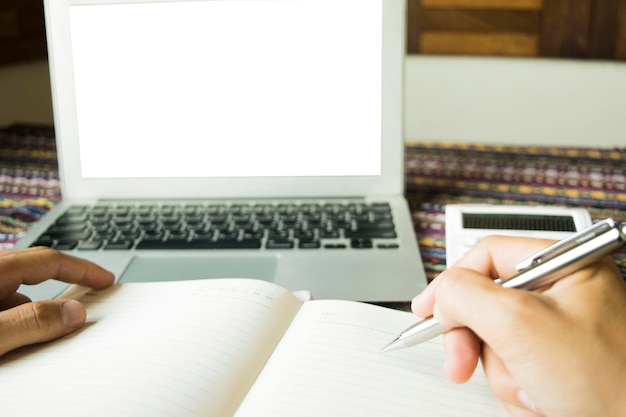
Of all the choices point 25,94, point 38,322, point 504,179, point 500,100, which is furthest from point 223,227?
point 500,100

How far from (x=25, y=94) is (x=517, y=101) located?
120 centimetres

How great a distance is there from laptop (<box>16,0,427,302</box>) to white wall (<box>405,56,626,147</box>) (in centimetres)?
103

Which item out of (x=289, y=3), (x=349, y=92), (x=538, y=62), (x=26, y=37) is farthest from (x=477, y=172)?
(x=26, y=37)

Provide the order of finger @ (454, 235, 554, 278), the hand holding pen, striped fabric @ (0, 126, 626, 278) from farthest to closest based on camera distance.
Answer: striped fabric @ (0, 126, 626, 278) → finger @ (454, 235, 554, 278) → the hand holding pen

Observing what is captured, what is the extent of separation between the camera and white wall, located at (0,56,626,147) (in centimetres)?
173

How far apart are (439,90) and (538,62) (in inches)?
10.0

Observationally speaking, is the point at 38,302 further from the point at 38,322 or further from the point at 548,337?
the point at 548,337

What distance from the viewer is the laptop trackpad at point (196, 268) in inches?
28.2

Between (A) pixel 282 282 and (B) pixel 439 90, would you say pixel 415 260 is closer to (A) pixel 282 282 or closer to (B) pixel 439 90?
(A) pixel 282 282

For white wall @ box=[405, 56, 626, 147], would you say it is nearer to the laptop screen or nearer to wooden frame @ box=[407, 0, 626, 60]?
wooden frame @ box=[407, 0, 626, 60]

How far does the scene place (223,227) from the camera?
809mm

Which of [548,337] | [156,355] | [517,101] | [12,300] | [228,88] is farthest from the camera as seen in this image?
[517,101]

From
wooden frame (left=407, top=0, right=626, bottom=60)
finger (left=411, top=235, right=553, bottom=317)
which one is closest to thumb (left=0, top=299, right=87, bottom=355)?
finger (left=411, top=235, right=553, bottom=317)

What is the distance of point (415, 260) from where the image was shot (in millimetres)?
715
